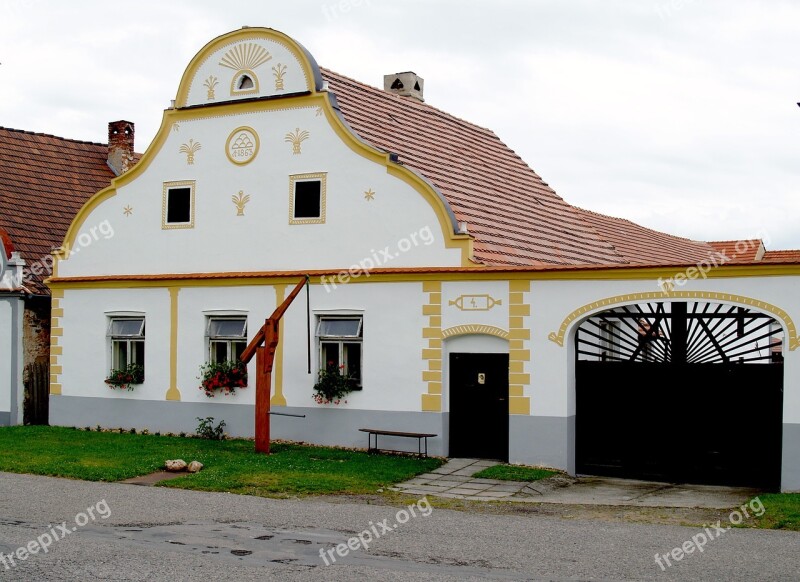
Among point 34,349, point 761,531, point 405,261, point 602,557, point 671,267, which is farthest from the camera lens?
point 34,349

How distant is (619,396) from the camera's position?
57.2ft

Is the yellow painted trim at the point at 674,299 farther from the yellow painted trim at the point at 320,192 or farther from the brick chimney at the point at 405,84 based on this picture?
the brick chimney at the point at 405,84

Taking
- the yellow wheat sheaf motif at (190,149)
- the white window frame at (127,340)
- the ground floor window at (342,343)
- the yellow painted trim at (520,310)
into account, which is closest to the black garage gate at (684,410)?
the yellow painted trim at (520,310)

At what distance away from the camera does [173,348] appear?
70.3 feet

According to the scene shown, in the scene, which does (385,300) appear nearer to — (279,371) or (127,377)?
(279,371)

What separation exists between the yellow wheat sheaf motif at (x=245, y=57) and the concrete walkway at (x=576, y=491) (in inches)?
350

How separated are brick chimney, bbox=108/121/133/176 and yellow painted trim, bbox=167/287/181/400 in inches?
407

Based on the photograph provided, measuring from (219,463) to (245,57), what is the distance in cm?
832

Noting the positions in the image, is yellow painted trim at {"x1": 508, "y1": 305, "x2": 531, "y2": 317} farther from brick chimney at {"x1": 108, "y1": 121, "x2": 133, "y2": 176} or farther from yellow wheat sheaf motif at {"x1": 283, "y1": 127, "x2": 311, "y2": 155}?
brick chimney at {"x1": 108, "y1": 121, "x2": 133, "y2": 176}

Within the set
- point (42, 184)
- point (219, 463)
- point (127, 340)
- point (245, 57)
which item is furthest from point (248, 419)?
point (42, 184)

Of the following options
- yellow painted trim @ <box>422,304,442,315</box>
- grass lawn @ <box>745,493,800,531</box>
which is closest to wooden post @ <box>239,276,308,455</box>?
yellow painted trim @ <box>422,304,442,315</box>

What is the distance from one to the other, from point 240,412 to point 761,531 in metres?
10.9

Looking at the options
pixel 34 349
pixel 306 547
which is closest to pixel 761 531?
pixel 306 547

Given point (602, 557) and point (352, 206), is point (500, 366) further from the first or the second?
point (602, 557)
